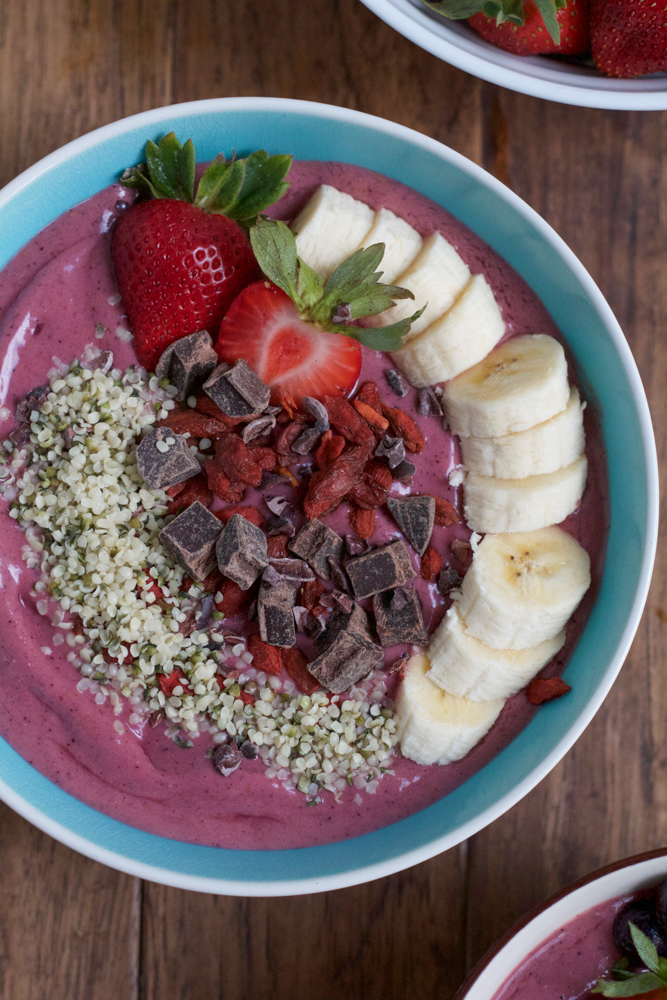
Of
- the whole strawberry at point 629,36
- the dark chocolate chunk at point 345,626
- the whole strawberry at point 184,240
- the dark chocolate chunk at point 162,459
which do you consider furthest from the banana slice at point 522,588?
the whole strawberry at point 629,36

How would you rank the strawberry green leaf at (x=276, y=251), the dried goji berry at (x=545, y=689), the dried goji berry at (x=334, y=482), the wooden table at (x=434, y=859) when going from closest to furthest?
the strawberry green leaf at (x=276, y=251) < the dried goji berry at (x=334, y=482) < the dried goji berry at (x=545, y=689) < the wooden table at (x=434, y=859)

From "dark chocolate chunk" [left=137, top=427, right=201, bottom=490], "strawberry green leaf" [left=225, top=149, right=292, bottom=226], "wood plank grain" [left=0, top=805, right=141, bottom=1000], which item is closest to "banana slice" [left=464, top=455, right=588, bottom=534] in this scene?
"dark chocolate chunk" [left=137, top=427, right=201, bottom=490]

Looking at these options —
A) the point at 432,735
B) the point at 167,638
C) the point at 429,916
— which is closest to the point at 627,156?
the point at 432,735

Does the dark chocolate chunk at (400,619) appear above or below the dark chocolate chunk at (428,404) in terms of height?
below

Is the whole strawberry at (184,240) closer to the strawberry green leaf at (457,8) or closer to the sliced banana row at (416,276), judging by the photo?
the sliced banana row at (416,276)

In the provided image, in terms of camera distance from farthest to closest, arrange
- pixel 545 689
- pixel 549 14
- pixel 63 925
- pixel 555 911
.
Answer: pixel 63 925 → pixel 545 689 → pixel 555 911 → pixel 549 14

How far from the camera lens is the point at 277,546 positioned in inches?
68.7

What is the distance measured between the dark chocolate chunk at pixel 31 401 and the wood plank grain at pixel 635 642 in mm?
1235

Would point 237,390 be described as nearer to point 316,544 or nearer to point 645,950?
point 316,544

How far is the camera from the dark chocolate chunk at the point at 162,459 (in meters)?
1.64

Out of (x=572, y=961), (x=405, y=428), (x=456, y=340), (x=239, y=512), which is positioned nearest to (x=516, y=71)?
(x=456, y=340)

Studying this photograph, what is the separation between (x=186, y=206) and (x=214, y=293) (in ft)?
0.64

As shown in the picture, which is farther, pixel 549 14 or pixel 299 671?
pixel 299 671

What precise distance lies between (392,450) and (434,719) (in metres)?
0.62
